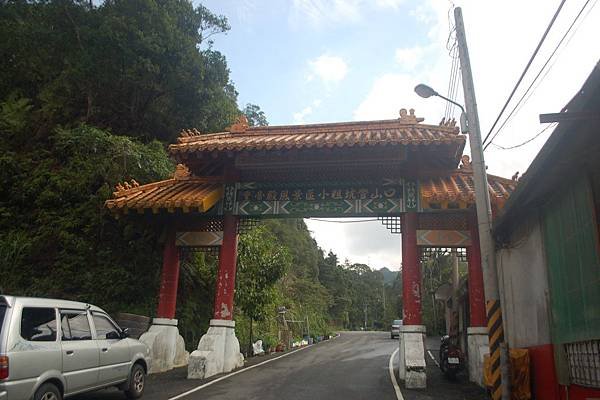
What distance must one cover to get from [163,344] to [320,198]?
557 centimetres

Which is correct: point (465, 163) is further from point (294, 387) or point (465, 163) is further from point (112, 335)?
point (112, 335)

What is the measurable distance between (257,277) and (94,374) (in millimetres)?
10242

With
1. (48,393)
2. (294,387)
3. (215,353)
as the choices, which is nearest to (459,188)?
(294,387)

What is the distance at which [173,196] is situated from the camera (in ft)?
39.1

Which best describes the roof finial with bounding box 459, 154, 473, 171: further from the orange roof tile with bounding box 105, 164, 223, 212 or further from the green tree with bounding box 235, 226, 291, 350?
the green tree with bounding box 235, 226, 291, 350

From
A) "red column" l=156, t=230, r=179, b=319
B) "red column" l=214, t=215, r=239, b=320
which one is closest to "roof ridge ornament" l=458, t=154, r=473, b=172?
"red column" l=214, t=215, r=239, b=320

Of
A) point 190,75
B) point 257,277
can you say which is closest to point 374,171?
point 257,277

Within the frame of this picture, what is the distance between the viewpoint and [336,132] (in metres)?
13.2

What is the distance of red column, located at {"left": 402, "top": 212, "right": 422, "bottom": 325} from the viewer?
10.7 meters

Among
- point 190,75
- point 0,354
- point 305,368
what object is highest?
point 190,75

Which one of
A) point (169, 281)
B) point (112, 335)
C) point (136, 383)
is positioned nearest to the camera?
point (112, 335)

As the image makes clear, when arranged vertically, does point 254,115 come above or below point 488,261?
above

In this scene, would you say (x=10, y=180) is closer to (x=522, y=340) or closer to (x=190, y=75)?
(x=190, y=75)

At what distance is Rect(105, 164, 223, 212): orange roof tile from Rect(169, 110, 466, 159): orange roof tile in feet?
3.74
